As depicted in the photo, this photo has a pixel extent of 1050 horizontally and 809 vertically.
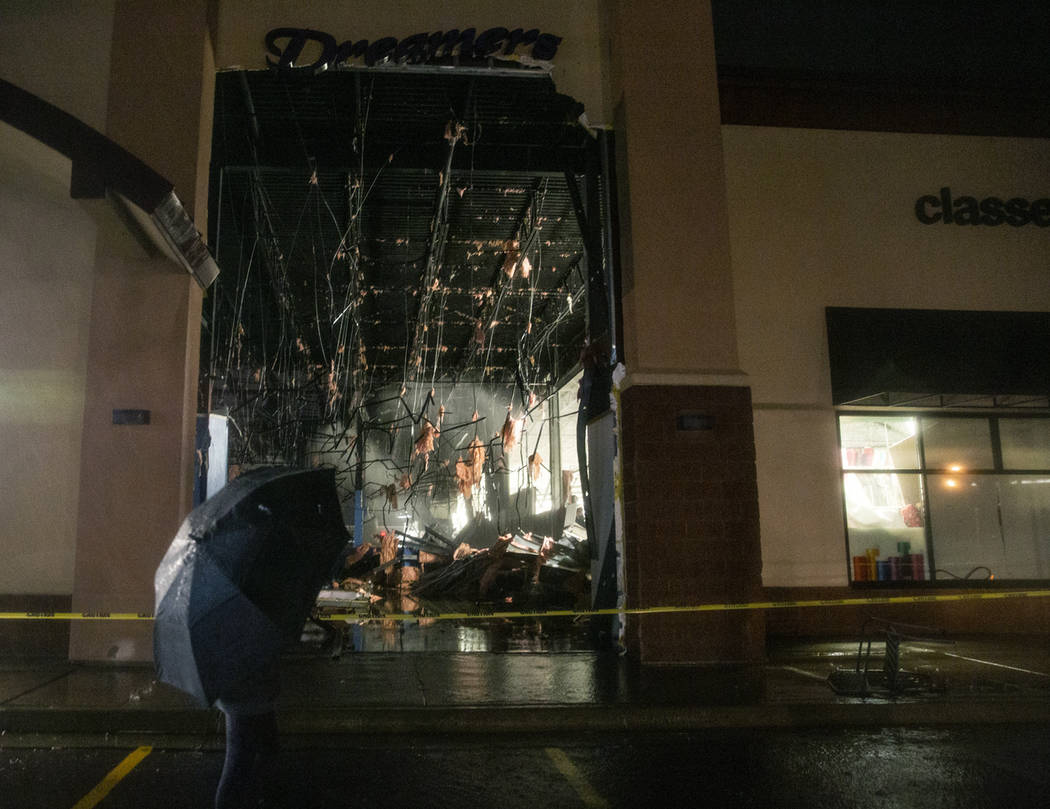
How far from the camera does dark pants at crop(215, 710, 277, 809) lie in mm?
3980

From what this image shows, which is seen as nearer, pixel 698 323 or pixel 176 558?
pixel 176 558

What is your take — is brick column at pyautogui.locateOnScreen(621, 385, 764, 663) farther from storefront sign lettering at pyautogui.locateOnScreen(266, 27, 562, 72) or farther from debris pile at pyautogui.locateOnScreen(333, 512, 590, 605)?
debris pile at pyautogui.locateOnScreen(333, 512, 590, 605)

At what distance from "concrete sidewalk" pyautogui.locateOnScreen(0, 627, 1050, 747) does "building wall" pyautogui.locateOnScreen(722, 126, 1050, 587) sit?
2316 millimetres

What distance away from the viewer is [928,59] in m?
13.9

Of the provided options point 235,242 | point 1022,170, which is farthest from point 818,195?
point 235,242

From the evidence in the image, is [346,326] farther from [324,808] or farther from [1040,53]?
[324,808]

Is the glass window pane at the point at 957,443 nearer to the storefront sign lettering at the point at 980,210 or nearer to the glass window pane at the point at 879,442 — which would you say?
the glass window pane at the point at 879,442

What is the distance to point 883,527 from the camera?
1095 cm

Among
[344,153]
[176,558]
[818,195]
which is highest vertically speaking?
[344,153]

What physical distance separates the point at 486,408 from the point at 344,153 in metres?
21.6

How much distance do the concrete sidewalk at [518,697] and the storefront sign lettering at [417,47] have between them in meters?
7.19

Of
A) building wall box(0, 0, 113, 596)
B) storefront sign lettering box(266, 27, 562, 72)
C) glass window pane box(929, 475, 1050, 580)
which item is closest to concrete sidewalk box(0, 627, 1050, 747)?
building wall box(0, 0, 113, 596)

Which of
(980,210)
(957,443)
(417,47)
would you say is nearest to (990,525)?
(957,443)

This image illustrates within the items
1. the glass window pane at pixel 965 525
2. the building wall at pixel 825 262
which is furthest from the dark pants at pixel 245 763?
the glass window pane at pixel 965 525
